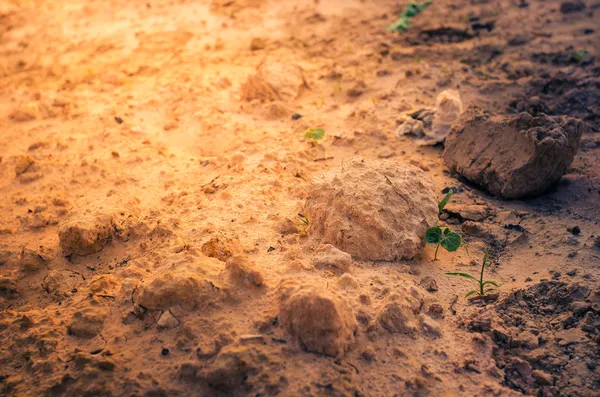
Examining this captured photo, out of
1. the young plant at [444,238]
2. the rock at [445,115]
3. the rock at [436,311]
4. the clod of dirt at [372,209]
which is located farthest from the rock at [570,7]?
the rock at [436,311]

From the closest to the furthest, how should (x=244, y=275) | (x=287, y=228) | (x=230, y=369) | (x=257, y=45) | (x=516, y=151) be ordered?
(x=230, y=369) → (x=244, y=275) → (x=287, y=228) → (x=516, y=151) → (x=257, y=45)

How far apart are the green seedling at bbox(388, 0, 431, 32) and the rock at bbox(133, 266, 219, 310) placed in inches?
152

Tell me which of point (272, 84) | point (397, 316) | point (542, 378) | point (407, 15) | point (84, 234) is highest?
point (407, 15)

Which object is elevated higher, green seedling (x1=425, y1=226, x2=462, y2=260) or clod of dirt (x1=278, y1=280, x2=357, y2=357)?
clod of dirt (x1=278, y1=280, x2=357, y2=357)

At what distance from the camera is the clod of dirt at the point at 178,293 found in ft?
6.96

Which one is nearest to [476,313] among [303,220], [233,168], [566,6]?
[303,220]

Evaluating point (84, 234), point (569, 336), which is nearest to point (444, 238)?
point (569, 336)

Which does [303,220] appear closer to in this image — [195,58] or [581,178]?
[581,178]

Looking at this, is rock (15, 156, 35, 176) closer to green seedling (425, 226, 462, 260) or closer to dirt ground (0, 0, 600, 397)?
dirt ground (0, 0, 600, 397)

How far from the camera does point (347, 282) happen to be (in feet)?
7.39

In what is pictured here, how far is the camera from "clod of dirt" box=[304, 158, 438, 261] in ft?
Result: 8.14

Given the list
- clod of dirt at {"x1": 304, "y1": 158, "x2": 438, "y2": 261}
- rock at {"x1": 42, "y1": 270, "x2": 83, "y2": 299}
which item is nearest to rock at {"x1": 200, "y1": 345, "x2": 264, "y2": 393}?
clod of dirt at {"x1": 304, "y1": 158, "x2": 438, "y2": 261}

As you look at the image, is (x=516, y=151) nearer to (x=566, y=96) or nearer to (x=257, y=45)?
(x=566, y=96)

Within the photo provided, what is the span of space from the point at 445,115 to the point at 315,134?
0.89 metres
